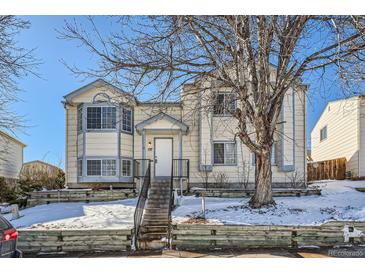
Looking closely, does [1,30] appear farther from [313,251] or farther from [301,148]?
[301,148]

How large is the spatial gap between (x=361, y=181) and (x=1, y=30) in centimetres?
1097

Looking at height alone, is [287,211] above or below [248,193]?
below

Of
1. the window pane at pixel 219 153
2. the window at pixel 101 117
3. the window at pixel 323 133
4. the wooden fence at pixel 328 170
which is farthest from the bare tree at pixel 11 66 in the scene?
the window at pixel 323 133

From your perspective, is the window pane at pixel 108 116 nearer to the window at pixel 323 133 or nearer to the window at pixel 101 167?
the window at pixel 101 167

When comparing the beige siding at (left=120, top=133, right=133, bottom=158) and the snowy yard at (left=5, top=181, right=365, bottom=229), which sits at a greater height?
the beige siding at (left=120, top=133, right=133, bottom=158)

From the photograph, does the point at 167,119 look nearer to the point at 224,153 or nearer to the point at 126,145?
the point at 126,145

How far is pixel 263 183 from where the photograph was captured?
6.23 metres

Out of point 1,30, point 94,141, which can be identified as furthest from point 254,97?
point 94,141

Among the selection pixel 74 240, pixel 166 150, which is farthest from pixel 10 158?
pixel 166 150

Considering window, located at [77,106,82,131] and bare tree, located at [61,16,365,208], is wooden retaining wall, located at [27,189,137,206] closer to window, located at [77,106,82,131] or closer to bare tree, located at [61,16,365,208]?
window, located at [77,106,82,131]

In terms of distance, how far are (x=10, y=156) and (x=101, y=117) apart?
10.4 feet

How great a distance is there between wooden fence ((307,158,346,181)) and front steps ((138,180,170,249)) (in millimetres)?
7323

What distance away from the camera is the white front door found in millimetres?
9398

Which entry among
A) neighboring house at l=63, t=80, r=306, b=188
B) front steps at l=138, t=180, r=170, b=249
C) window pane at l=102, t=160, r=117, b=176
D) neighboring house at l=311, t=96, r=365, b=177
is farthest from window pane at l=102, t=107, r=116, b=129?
neighboring house at l=311, t=96, r=365, b=177
